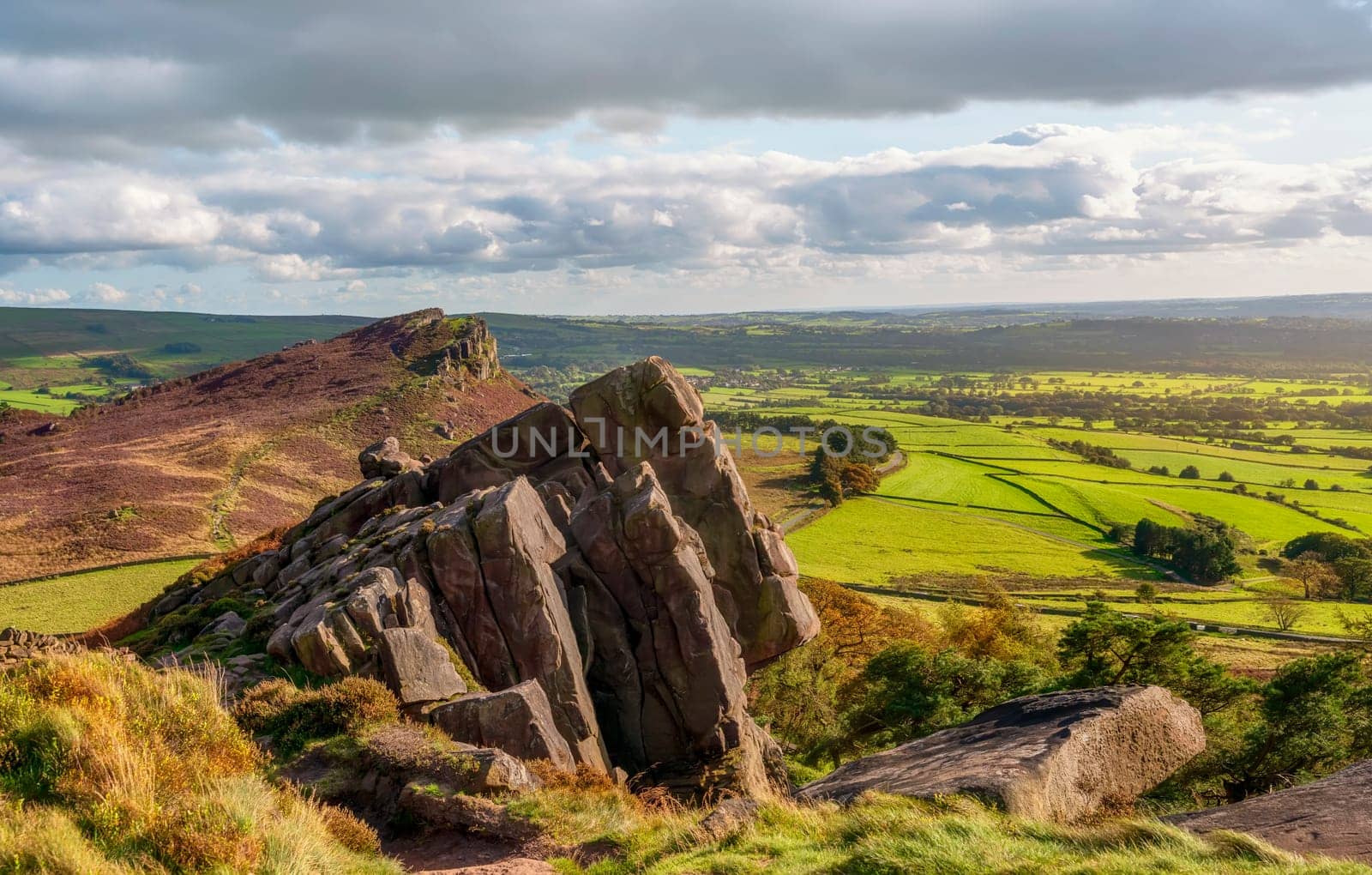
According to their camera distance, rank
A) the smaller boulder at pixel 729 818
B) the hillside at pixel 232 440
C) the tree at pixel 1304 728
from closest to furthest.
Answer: the smaller boulder at pixel 729 818 < the tree at pixel 1304 728 < the hillside at pixel 232 440

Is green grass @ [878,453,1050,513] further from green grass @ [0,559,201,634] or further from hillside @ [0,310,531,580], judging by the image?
green grass @ [0,559,201,634]

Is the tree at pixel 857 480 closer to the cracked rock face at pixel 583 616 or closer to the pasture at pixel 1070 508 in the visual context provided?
the pasture at pixel 1070 508

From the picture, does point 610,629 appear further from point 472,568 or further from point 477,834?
point 477,834

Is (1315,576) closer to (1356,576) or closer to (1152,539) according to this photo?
(1356,576)

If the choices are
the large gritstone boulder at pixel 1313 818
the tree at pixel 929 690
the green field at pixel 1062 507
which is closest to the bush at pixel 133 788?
the large gritstone boulder at pixel 1313 818

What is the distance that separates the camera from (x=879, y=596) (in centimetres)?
8662

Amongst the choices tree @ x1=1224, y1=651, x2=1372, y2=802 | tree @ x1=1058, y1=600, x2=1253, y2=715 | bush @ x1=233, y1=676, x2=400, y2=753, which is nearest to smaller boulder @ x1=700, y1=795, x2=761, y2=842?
bush @ x1=233, y1=676, x2=400, y2=753

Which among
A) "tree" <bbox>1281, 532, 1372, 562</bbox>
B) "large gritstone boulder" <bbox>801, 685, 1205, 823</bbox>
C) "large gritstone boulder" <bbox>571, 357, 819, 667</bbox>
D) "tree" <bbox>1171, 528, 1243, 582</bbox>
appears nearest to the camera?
"large gritstone boulder" <bbox>801, 685, 1205, 823</bbox>

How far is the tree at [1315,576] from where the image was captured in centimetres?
9275

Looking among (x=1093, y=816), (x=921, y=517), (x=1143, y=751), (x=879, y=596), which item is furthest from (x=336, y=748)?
(x=921, y=517)

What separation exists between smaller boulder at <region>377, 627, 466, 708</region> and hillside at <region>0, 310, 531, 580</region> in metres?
69.5

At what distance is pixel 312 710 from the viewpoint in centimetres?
1931

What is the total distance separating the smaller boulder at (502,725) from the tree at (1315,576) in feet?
355

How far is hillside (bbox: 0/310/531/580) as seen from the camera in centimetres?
7919
